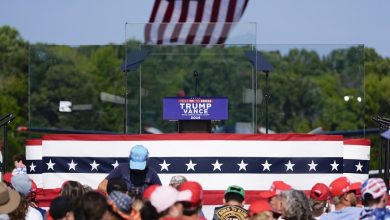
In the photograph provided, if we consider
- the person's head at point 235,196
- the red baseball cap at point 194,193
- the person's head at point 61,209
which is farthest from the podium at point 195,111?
the red baseball cap at point 194,193

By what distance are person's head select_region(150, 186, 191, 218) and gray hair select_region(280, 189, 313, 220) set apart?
1711 mm

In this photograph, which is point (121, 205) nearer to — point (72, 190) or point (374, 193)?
point (374, 193)

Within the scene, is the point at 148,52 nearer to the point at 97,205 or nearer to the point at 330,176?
the point at 330,176

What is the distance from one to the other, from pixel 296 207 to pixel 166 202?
6.09ft

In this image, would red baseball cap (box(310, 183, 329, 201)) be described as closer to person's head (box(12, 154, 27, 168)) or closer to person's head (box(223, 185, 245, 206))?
person's head (box(223, 185, 245, 206))

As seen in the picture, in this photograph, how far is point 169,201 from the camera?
8914 millimetres

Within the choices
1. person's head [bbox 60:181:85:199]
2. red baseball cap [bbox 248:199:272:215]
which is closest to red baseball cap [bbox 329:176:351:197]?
red baseball cap [bbox 248:199:272:215]

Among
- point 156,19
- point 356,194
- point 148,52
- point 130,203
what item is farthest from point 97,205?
point 156,19

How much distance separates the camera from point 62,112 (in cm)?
2519

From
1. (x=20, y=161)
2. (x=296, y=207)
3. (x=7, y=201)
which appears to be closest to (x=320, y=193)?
(x=296, y=207)

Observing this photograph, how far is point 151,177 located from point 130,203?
4070 mm

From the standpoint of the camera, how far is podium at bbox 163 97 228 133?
56.9 ft

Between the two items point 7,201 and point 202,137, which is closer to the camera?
point 7,201

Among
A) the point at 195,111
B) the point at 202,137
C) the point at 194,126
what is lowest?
the point at 202,137
